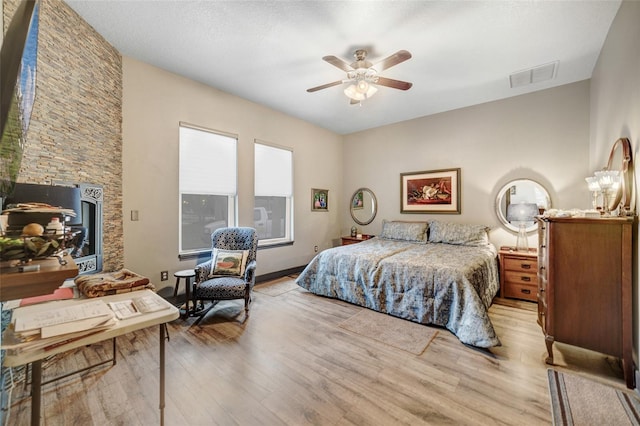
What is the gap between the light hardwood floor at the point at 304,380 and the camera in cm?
160

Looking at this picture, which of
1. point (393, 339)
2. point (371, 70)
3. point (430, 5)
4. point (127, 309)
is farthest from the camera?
point (371, 70)

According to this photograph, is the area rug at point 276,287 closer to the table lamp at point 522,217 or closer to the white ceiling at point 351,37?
the white ceiling at point 351,37

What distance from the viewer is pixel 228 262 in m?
3.24

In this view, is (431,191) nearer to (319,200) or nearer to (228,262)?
(319,200)

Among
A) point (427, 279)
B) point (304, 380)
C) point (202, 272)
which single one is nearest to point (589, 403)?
point (427, 279)

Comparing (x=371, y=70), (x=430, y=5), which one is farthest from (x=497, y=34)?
(x=371, y=70)

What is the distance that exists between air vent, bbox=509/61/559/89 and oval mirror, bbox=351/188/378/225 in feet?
9.43

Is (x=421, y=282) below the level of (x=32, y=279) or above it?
below

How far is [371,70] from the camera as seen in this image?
275 centimetres

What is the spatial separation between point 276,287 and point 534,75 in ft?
15.0

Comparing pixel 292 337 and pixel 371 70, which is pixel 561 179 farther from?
pixel 292 337

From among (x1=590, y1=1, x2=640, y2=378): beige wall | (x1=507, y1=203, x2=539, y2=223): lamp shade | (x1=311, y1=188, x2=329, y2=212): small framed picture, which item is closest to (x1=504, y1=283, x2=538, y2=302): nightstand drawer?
(x1=507, y1=203, x2=539, y2=223): lamp shade

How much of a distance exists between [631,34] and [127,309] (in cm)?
394

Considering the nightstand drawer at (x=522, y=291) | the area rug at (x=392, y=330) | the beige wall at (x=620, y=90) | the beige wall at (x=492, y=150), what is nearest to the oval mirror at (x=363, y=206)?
the beige wall at (x=492, y=150)
